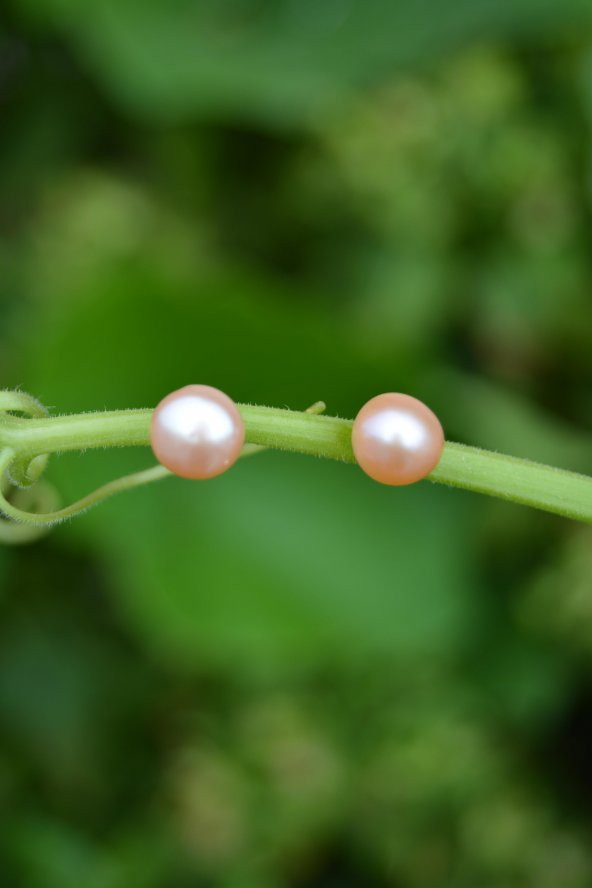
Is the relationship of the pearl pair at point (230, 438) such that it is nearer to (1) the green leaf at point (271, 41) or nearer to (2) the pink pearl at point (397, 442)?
(2) the pink pearl at point (397, 442)

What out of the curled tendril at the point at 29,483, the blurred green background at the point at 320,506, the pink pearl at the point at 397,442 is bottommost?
the curled tendril at the point at 29,483

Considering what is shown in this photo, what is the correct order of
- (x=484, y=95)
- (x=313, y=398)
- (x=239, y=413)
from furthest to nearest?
1. (x=484, y=95)
2. (x=313, y=398)
3. (x=239, y=413)

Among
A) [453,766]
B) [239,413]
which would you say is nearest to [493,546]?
[453,766]

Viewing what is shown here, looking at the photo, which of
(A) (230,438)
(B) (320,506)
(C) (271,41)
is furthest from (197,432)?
(C) (271,41)

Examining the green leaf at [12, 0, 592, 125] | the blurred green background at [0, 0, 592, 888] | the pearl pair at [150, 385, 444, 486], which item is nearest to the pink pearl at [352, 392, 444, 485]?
the pearl pair at [150, 385, 444, 486]

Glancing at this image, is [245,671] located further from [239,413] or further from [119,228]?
[239,413]

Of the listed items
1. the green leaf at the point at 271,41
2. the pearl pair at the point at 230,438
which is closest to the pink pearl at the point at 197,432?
the pearl pair at the point at 230,438

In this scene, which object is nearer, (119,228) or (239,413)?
(239,413)
